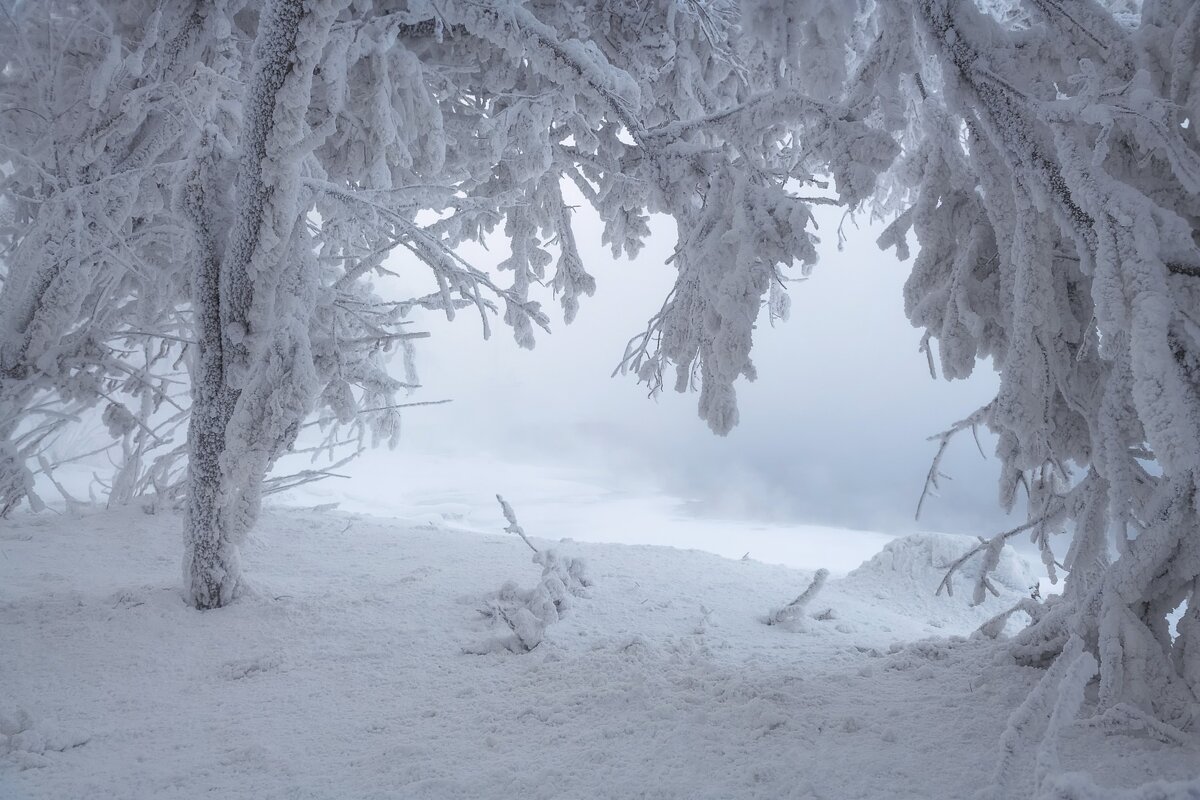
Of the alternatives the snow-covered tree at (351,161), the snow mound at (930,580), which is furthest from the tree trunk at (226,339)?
the snow mound at (930,580)

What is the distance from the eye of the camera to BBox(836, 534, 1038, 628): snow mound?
517cm

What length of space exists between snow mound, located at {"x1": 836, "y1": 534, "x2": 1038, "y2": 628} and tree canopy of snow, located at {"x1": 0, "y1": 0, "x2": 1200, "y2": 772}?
8.49ft

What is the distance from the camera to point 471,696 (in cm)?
238

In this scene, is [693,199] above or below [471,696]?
above

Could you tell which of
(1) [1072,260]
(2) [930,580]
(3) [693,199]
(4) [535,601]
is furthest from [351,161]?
(2) [930,580]

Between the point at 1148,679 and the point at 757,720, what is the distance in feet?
3.42

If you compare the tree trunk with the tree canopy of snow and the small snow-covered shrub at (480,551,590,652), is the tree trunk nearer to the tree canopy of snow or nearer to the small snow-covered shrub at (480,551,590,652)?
the tree canopy of snow

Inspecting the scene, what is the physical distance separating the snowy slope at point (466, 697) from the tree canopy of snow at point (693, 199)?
0.36 metres

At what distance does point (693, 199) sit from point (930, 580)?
14.3 ft

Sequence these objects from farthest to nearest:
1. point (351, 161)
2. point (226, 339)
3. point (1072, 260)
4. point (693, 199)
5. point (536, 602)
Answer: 1. point (351, 161)
2. point (536, 602)
3. point (226, 339)
4. point (693, 199)
5. point (1072, 260)

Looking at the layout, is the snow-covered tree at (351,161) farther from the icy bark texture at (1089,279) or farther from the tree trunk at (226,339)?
the icy bark texture at (1089,279)

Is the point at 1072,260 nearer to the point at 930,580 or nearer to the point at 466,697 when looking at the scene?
the point at 466,697

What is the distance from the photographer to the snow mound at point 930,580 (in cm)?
517

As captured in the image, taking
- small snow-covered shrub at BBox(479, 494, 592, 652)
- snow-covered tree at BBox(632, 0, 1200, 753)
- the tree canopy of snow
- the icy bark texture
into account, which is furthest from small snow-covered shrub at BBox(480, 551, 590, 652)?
→ the icy bark texture
